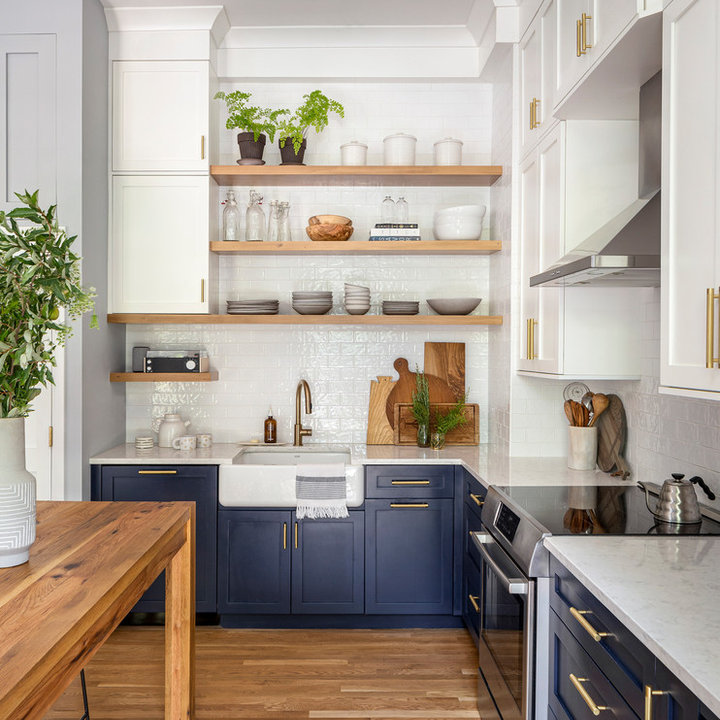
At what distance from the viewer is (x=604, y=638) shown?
5.02 ft

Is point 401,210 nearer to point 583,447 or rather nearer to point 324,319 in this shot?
point 324,319

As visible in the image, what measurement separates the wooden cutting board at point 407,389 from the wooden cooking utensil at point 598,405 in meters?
0.98

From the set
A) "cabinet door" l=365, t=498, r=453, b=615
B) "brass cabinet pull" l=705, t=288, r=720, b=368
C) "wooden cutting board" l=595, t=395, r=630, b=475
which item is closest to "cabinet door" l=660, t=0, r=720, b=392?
"brass cabinet pull" l=705, t=288, r=720, b=368

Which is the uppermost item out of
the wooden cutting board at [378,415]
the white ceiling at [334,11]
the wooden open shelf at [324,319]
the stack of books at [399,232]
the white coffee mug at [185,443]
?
the white ceiling at [334,11]

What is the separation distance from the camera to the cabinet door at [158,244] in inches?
149

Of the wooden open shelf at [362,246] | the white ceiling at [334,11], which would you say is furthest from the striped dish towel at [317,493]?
the white ceiling at [334,11]

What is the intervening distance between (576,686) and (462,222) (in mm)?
2633

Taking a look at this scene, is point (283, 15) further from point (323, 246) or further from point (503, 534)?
point (503, 534)

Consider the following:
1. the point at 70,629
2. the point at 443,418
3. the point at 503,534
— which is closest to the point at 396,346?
the point at 443,418

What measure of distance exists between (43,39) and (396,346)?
2.44 meters

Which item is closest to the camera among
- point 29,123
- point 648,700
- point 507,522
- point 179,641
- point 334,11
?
point 648,700

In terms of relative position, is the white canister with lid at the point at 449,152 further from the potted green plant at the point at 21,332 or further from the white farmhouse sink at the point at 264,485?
the potted green plant at the point at 21,332

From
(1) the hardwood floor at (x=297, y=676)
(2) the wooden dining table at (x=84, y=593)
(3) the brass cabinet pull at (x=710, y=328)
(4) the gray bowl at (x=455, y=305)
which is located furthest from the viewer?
(4) the gray bowl at (x=455, y=305)

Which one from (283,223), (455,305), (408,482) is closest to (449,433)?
(408,482)
